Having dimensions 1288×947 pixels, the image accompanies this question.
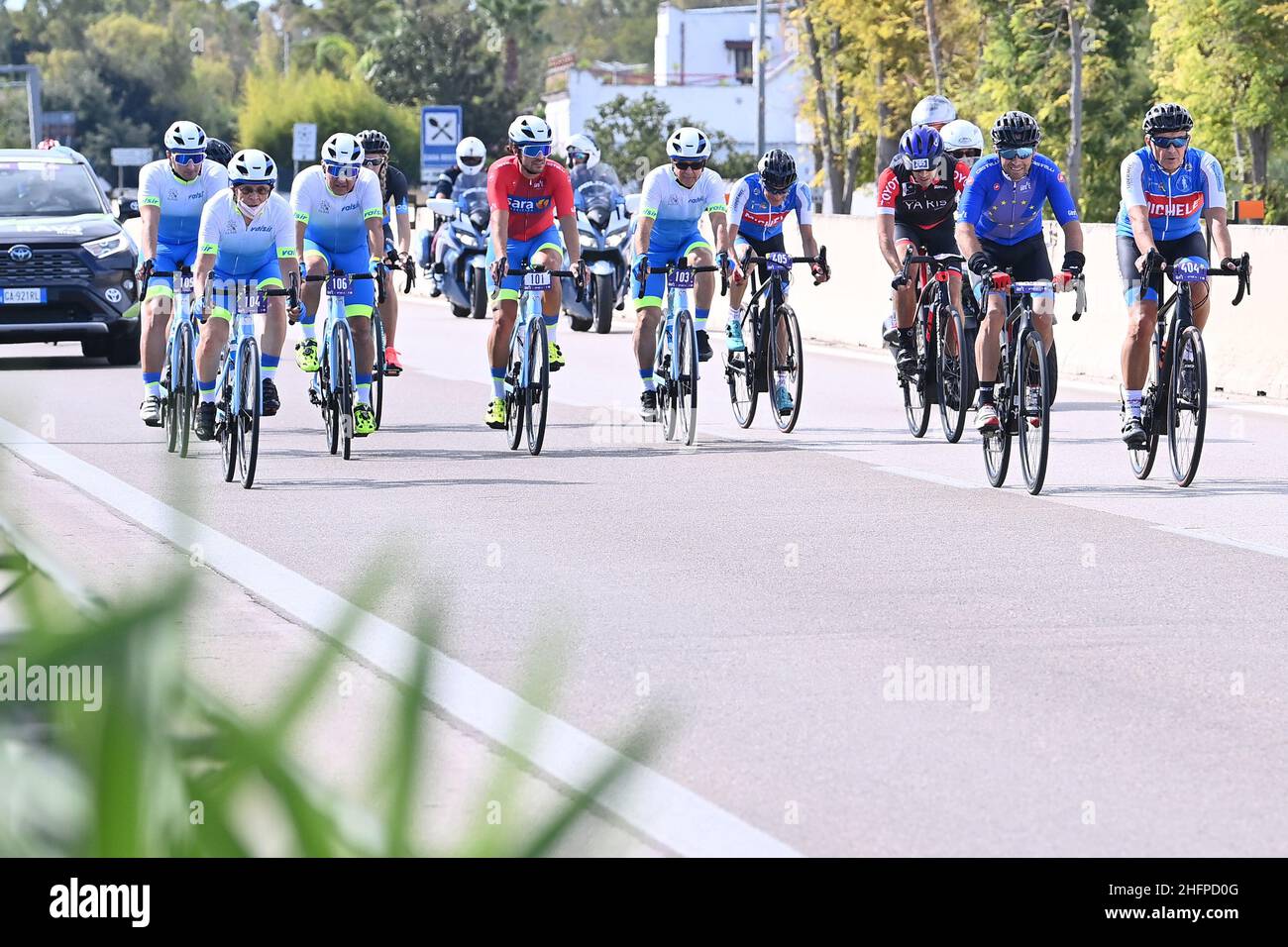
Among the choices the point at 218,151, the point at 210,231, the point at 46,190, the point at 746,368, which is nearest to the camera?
the point at 210,231

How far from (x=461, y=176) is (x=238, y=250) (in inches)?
651

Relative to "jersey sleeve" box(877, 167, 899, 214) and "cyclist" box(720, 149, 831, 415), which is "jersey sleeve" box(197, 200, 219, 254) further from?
"jersey sleeve" box(877, 167, 899, 214)

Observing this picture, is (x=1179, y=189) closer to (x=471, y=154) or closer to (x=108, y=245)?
(x=108, y=245)

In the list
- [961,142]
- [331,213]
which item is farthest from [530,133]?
[961,142]

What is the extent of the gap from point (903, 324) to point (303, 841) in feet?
47.2

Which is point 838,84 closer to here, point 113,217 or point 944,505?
point 113,217

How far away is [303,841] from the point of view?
1.30m

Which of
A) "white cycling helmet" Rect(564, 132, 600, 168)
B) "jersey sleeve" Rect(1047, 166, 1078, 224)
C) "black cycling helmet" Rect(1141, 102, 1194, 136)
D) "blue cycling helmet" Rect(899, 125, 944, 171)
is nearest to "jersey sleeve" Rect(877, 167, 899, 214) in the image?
"blue cycling helmet" Rect(899, 125, 944, 171)

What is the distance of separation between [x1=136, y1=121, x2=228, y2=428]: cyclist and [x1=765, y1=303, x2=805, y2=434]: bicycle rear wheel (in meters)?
3.48

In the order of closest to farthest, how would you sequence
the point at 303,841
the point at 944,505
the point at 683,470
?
the point at 303,841, the point at 944,505, the point at 683,470

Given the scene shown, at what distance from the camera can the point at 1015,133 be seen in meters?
12.8
